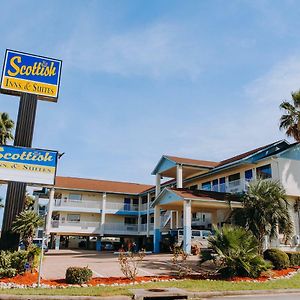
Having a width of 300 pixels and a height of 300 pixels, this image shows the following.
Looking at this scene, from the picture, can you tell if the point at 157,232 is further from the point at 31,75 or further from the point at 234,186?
the point at 31,75

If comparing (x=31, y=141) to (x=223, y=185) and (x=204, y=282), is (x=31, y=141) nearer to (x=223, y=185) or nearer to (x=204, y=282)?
(x=204, y=282)

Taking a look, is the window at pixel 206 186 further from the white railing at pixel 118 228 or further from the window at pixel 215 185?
the white railing at pixel 118 228

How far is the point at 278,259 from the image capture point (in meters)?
19.2

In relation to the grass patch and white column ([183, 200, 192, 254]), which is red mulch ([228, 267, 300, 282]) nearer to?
the grass patch

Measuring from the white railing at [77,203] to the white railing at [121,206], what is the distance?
1229 mm

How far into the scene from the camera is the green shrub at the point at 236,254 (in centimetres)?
1599

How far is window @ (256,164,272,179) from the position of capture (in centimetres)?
2683

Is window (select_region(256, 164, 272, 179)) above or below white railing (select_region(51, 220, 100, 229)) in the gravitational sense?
above

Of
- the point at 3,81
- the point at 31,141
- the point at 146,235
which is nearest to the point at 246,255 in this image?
the point at 31,141

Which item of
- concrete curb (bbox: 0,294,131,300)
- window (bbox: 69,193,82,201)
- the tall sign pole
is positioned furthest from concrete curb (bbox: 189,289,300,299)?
window (bbox: 69,193,82,201)

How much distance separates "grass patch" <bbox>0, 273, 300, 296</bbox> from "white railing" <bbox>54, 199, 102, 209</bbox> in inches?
1099

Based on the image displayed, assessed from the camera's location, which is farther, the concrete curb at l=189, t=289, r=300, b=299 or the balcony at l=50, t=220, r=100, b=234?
the balcony at l=50, t=220, r=100, b=234

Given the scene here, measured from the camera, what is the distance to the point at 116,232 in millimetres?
42000

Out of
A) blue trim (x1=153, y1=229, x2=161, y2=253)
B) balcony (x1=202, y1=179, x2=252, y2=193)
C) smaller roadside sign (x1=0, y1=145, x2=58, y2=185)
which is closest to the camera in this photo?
smaller roadside sign (x1=0, y1=145, x2=58, y2=185)
